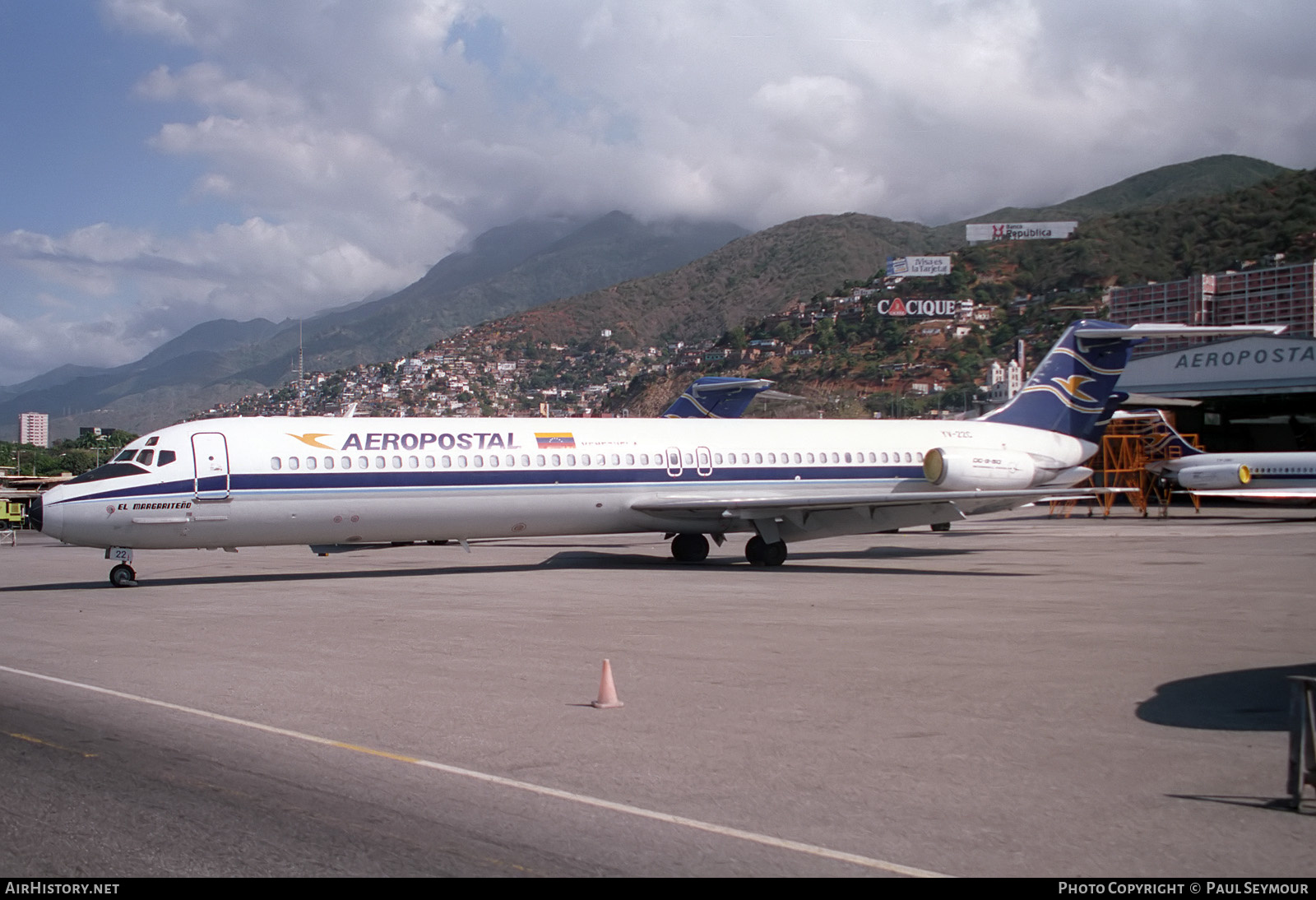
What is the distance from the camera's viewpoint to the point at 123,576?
2089 centimetres

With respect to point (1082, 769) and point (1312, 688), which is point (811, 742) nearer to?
point (1082, 769)

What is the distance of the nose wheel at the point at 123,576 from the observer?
68.3 feet

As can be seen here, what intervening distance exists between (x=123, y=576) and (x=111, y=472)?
2.08 meters

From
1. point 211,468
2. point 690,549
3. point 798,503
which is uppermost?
point 211,468

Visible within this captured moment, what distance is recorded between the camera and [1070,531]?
1471 inches

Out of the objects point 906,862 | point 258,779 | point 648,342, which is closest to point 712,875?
point 906,862

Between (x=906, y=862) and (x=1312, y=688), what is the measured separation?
2.91 meters

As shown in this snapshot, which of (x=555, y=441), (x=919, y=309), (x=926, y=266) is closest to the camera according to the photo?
(x=555, y=441)

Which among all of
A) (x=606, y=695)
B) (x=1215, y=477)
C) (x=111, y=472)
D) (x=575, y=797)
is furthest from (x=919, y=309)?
(x=575, y=797)

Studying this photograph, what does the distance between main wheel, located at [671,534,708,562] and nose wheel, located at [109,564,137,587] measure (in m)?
11.5

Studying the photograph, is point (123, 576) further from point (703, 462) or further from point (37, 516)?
point (703, 462)

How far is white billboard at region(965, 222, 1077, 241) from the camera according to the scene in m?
147

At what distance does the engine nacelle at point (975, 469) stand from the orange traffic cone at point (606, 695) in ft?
59.0

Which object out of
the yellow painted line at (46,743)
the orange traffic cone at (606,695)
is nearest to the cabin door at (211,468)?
the yellow painted line at (46,743)
